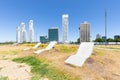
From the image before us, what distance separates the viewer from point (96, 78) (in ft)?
33.8

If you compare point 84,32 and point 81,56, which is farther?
point 84,32

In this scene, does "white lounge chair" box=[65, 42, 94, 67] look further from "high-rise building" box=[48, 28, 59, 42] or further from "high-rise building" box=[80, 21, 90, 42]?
"high-rise building" box=[48, 28, 59, 42]

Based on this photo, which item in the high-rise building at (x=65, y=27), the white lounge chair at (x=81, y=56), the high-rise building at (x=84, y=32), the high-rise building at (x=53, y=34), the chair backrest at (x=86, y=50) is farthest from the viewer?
the high-rise building at (x=53, y=34)

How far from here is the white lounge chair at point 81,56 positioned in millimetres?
12984

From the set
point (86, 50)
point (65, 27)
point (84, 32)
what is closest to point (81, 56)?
point (86, 50)

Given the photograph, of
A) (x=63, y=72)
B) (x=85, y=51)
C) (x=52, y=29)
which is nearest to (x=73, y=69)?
(x=63, y=72)

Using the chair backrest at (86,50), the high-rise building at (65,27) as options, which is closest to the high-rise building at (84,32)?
the high-rise building at (65,27)

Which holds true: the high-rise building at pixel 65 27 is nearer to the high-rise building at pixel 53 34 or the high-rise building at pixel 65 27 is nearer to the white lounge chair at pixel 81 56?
the high-rise building at pixel 53 34

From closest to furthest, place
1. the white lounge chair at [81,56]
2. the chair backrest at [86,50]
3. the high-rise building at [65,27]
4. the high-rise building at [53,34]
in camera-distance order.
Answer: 1. the white lounge chair at [81,56]
2. the chair backrest at [86,50]
3. the high-rise building at [65,27]
4. the high-rise building at [53,34]

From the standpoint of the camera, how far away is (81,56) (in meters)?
14.8

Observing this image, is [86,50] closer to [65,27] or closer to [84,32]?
[84,32]

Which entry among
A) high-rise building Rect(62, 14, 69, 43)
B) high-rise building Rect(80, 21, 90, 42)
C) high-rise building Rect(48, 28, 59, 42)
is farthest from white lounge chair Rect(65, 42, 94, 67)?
high-rise building Rect(48, 28, 59, 42)

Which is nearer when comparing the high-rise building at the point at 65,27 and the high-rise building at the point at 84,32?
the high-rise building at the point at 84,32

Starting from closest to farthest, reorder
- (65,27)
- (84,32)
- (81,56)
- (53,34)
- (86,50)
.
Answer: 1. (81,56)
2. (86,50)
3. (84,32)
4. (65,27)
5. (53,34)
